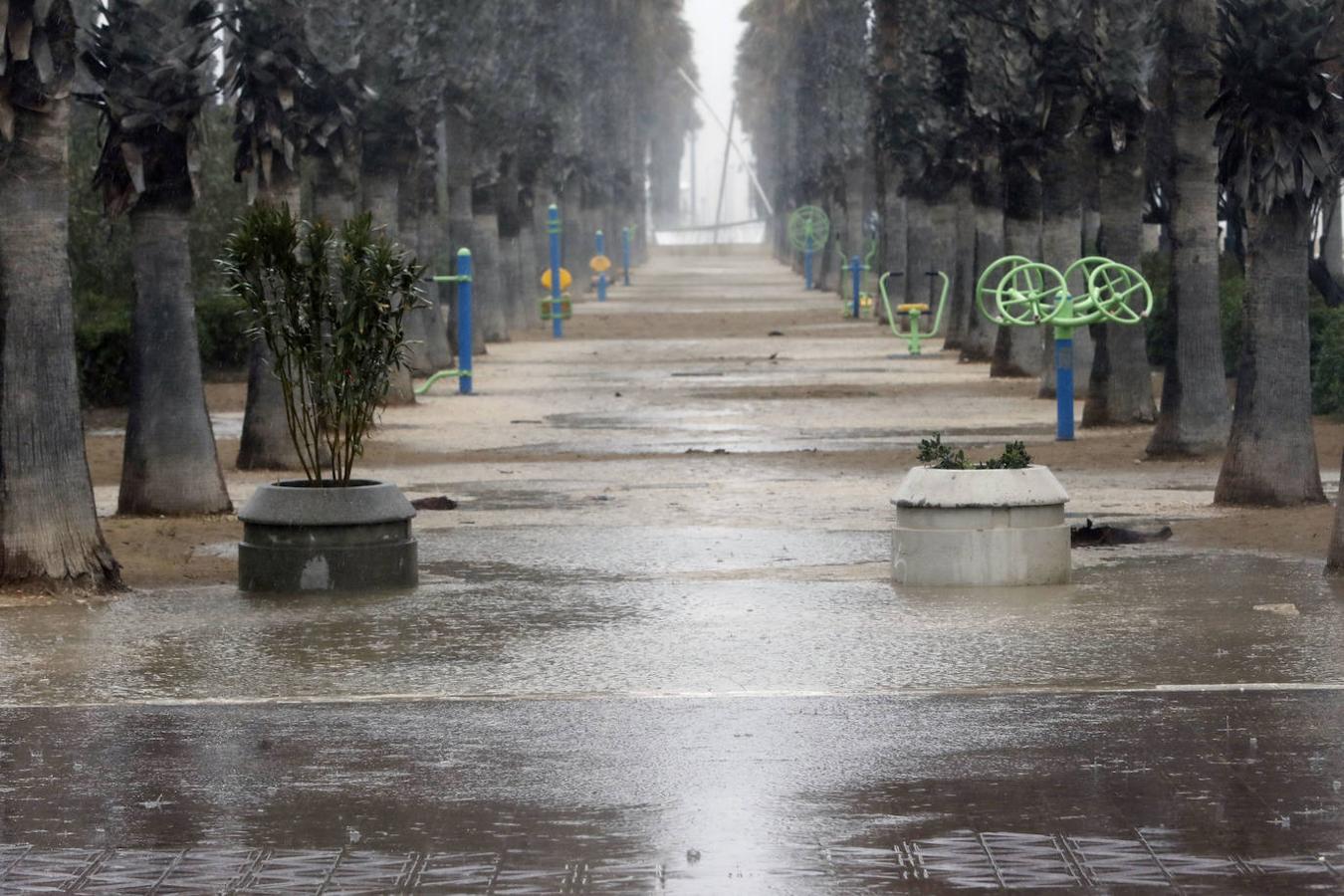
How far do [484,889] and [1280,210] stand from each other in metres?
11.5

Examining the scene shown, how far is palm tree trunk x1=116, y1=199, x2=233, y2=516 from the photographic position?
16.8 m

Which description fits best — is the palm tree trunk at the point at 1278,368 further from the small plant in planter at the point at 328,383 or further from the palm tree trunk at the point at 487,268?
the palm tree trunk at the point at 487,268

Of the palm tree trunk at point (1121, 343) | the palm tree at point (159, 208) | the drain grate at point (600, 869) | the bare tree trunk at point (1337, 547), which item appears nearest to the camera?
the drain grate at point (600, 869)

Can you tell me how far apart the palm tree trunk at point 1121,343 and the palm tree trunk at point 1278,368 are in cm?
748

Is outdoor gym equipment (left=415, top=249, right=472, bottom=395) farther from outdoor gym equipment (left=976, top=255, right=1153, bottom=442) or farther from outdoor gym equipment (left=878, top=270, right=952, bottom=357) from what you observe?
outdoor gym equipment (left=976, top=255, right=1153, bottom=442)

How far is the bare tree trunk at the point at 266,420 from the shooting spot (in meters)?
20.5

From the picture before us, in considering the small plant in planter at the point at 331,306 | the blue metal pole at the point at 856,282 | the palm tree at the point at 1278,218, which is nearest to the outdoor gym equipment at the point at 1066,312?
the palm tree at the point at 1278,218

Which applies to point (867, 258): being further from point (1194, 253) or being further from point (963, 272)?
point (1194, 253)

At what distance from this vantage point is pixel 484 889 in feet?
21.7

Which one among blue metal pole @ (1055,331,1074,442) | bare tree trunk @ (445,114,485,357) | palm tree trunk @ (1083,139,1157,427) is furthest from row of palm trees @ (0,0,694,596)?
palm tree trunk @ (1083,139,1157,427)

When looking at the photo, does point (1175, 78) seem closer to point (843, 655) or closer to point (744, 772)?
point (843, 655)

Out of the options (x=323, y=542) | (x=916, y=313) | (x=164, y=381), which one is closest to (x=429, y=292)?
(x=916, y=313)

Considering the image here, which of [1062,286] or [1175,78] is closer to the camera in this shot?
[1175,78]

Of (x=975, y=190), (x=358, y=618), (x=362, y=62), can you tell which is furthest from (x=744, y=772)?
(x=975, y=190)
